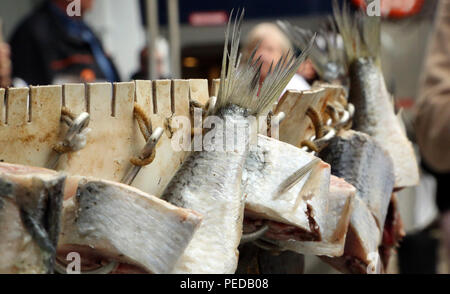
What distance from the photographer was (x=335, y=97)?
2.13 metres

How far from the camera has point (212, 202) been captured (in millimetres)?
1391

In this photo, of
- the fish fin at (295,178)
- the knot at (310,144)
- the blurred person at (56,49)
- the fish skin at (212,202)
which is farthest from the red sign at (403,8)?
the fish skin at (212,202)

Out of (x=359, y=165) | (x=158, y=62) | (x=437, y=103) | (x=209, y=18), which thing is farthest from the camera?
(x=209, y=18)

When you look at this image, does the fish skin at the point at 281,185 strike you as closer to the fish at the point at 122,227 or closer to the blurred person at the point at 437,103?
the fish at the point at 122,227

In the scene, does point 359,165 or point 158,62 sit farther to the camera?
point 158,62

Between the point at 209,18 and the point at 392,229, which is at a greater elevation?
the point at 209,18

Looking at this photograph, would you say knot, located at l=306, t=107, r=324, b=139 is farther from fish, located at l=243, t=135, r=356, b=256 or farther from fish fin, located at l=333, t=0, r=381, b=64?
fish fin, located at l=333, t=0, r=381, b=64

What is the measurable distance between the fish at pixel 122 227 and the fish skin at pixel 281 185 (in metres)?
0.25

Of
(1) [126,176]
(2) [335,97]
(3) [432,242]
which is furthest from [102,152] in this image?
(3) [432,242]

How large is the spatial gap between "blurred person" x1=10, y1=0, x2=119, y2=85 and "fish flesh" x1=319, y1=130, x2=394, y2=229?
8.41ft

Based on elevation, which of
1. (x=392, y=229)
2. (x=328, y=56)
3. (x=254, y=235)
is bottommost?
(x=392, y=229)

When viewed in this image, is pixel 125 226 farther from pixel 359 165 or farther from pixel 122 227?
pixel 359 165

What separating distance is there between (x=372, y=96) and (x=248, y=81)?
832 millimetres

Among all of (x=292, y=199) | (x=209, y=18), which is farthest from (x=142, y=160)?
(x=209, y=18)
